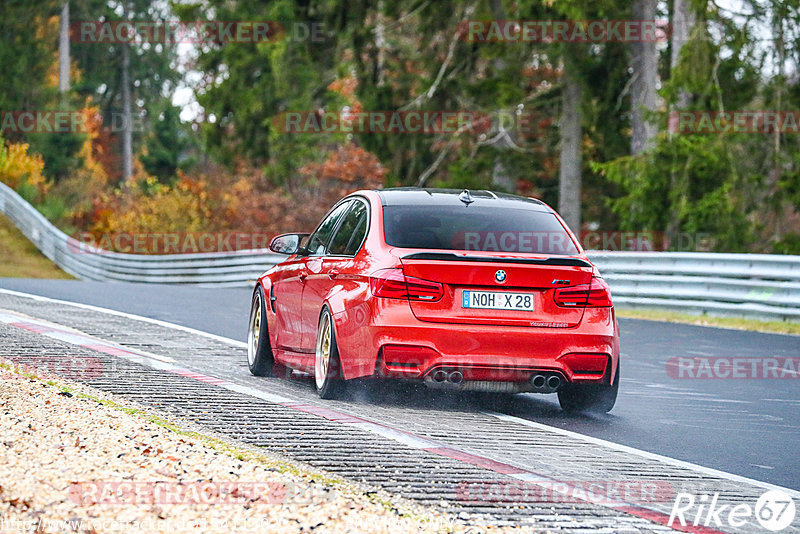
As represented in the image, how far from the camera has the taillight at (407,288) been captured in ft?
27.5

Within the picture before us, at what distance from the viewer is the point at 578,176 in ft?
97.7

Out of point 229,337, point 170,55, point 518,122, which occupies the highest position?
point 170,55

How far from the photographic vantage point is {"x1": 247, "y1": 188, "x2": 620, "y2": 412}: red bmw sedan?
27.4ft

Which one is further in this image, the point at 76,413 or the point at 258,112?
the point at 258,112

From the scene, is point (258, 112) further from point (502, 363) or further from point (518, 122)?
point (502, 363)

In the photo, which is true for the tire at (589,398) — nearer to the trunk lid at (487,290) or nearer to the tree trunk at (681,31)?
the trunk lid at (487,290)

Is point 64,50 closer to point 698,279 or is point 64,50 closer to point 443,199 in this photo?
point 698,279

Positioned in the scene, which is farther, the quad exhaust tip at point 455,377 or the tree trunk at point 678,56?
the tree trunk at point 678,56

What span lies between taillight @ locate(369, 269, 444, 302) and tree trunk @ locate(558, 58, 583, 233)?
21.2 meters

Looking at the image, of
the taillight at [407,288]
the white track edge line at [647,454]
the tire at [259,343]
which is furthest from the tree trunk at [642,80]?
the taillight at [407,288]

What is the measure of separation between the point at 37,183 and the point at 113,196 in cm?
631

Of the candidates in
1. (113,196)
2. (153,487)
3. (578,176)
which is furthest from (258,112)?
(153,487)

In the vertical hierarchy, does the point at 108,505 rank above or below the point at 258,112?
below

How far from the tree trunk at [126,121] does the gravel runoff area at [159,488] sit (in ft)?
226
